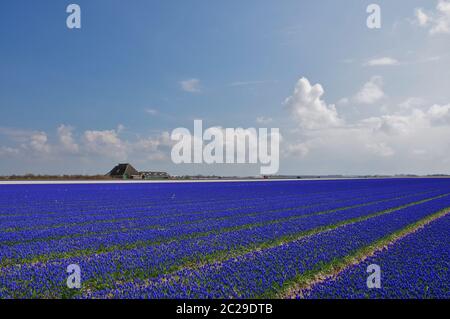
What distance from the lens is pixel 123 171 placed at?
80688mm

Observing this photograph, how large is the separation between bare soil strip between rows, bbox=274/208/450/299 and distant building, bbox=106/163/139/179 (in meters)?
72.6

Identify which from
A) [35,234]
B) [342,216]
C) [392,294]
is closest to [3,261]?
[35,234]

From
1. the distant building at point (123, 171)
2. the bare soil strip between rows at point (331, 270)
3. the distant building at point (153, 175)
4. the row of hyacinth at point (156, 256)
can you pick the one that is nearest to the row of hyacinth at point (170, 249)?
the row of hyacinth at point (156, 256)

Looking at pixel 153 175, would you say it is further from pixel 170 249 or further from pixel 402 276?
pixel 402 276

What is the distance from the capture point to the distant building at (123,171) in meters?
79.1

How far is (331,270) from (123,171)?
254 ft

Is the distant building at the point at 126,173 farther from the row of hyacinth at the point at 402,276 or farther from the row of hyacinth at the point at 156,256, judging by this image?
the row of hyacinth at the point at 402,276

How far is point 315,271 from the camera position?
314 inches

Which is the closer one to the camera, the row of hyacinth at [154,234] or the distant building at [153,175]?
the row of hyacinth at [154,234]

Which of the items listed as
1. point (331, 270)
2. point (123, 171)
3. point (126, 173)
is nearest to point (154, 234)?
point (331, 270)

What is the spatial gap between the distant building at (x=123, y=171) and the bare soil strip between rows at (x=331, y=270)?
238 feet
